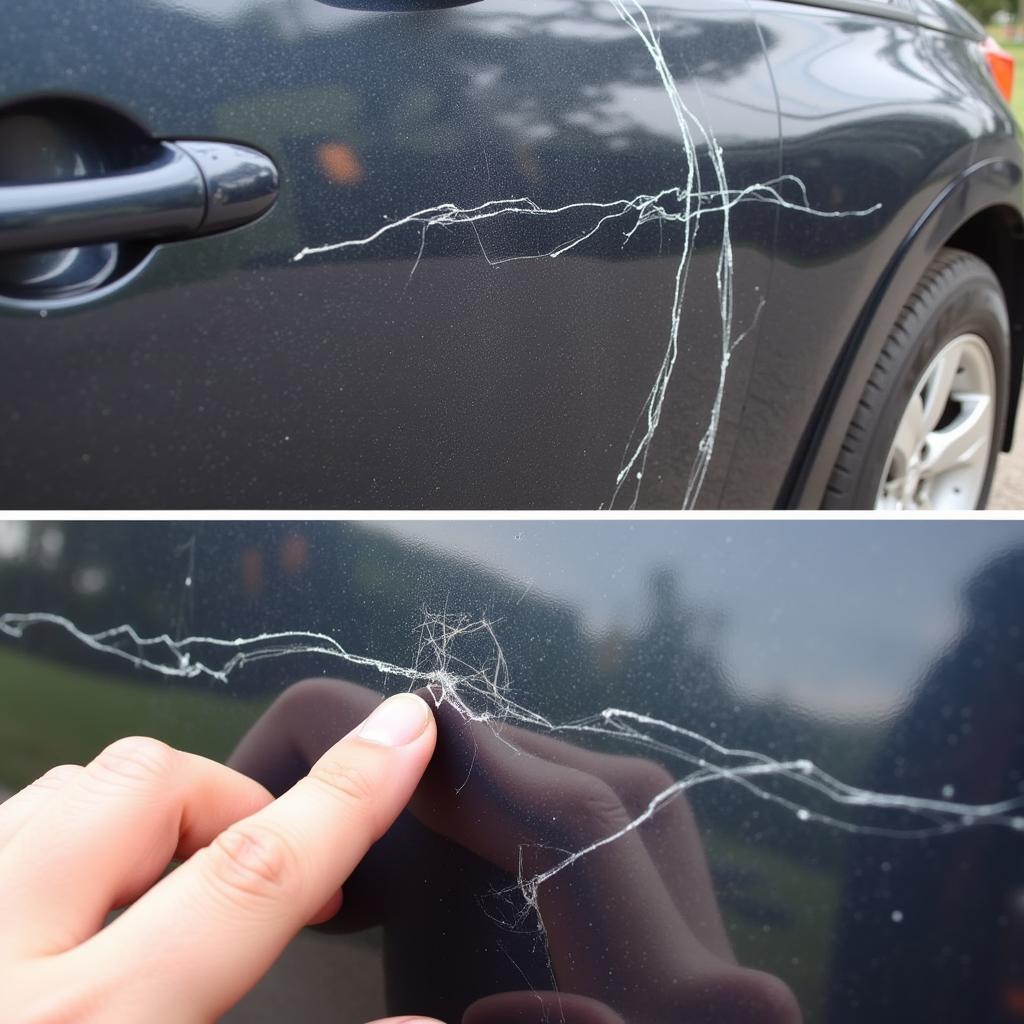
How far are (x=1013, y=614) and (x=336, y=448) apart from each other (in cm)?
60

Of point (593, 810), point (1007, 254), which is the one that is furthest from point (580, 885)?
point (1007, 254)

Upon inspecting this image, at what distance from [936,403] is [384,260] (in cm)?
134

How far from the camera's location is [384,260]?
1018 mm

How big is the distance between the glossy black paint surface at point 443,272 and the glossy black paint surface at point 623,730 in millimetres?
113

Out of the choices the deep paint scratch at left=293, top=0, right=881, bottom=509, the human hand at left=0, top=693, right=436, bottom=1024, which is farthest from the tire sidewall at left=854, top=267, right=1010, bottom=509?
the human hand at left=0, top=693, right=436, bottom=1024

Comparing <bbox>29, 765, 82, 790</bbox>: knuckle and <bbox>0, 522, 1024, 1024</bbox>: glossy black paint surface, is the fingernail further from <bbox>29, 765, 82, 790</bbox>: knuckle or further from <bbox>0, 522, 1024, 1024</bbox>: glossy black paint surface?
<bbox>29, 765, 82, 790</bbox>: knuckle

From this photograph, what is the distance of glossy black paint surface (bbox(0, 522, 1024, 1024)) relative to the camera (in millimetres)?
631

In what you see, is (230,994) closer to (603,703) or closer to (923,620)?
(603,703)

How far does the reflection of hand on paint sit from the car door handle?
40cm

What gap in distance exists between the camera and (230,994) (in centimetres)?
67

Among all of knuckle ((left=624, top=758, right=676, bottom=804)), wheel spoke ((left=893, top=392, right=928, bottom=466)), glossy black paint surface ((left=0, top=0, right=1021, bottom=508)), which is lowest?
wheel spoke ((left=893, top=392, right=928, bottom=466))

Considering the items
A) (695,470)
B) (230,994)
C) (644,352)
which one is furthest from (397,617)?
(695,470)

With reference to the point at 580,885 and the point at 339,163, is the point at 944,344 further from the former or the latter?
the point at 580,885

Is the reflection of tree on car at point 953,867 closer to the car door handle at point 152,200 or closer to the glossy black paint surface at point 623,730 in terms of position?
the glossy black paint surface at point 623,730
